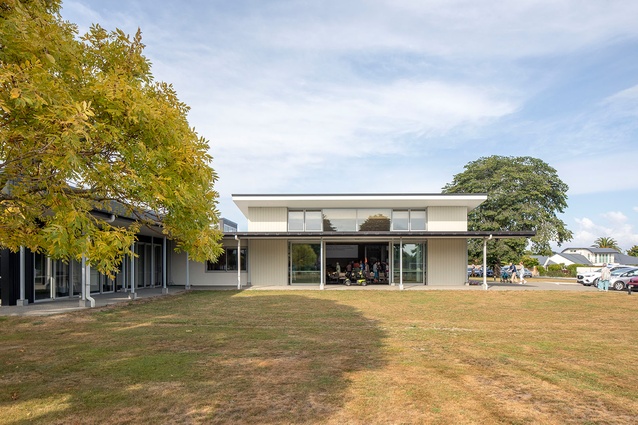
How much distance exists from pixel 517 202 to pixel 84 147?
3850 cm

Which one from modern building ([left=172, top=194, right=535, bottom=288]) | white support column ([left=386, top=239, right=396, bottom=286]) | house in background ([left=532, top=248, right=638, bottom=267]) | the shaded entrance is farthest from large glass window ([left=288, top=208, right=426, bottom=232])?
house in background ([left=532, top=248, right=638, bottom=267])

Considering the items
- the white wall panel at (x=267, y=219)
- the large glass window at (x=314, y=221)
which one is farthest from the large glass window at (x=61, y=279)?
the large glass window at (x=314, y=221)

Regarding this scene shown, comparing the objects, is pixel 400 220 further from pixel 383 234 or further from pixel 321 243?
pixel 321 243

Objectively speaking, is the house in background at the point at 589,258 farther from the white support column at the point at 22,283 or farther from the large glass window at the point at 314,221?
the white support column at the point at 22,283

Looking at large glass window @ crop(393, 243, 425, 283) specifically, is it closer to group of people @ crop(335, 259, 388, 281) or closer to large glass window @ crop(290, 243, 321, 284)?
group of people @ crop(335, 259, 388, 281)

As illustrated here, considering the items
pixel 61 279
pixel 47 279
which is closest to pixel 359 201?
pixel 61 279

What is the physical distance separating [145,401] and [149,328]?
5807mm

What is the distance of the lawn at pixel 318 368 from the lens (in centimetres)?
509

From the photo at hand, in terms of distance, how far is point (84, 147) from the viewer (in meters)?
5.17

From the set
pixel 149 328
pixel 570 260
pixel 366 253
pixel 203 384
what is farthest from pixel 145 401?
pixel 570 260

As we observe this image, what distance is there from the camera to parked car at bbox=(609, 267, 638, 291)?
1007 inches

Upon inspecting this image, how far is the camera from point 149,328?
427 inches

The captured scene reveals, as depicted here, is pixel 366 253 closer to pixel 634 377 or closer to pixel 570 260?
pixel 634 377

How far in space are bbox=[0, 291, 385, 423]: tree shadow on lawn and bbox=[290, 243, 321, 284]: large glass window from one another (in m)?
12.2
